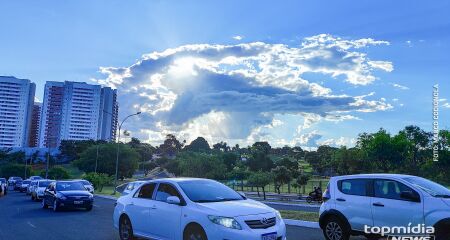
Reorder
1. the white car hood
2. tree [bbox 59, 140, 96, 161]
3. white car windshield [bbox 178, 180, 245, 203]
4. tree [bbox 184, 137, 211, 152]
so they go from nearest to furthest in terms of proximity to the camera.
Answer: the white car hood, white car windshield [bbox 178, 180, 245, 203], tree [bbox 59, 140, 96, 161], tree [bbox 184, 137, 211, 152]

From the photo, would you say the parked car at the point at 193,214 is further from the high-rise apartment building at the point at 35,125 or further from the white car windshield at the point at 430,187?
the high-rise apartment building at the point at 35,125

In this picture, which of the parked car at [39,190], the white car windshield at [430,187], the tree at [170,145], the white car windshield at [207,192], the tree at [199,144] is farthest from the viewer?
the tree at [170,145]

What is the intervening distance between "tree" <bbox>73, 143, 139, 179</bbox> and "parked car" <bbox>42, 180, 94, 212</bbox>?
7073cm

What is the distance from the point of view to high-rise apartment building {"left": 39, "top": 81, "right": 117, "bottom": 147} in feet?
458

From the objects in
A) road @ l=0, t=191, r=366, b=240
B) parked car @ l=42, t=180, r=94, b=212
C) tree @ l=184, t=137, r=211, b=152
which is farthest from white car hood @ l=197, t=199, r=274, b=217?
tree @ l=184, t=137, r=211, b=152

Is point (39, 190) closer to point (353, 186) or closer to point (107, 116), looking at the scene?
point (353, 186)

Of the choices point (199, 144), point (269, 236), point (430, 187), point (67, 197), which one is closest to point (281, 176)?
point (67, 197)

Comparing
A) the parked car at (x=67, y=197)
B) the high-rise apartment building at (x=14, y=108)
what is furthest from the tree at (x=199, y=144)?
the parked car at (x=67, y=197)

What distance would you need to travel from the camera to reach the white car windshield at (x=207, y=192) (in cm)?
910

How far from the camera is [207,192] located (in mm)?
9414

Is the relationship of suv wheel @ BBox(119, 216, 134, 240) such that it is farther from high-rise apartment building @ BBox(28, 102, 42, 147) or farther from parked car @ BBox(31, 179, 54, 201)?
high-rise apartment building @ BBox(28, 102, 42, 147)

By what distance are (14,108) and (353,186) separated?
153 m

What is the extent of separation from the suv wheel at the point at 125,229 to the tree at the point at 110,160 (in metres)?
82.9

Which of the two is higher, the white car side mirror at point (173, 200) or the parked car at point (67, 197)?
the white car side mirror at point (173, 200)
